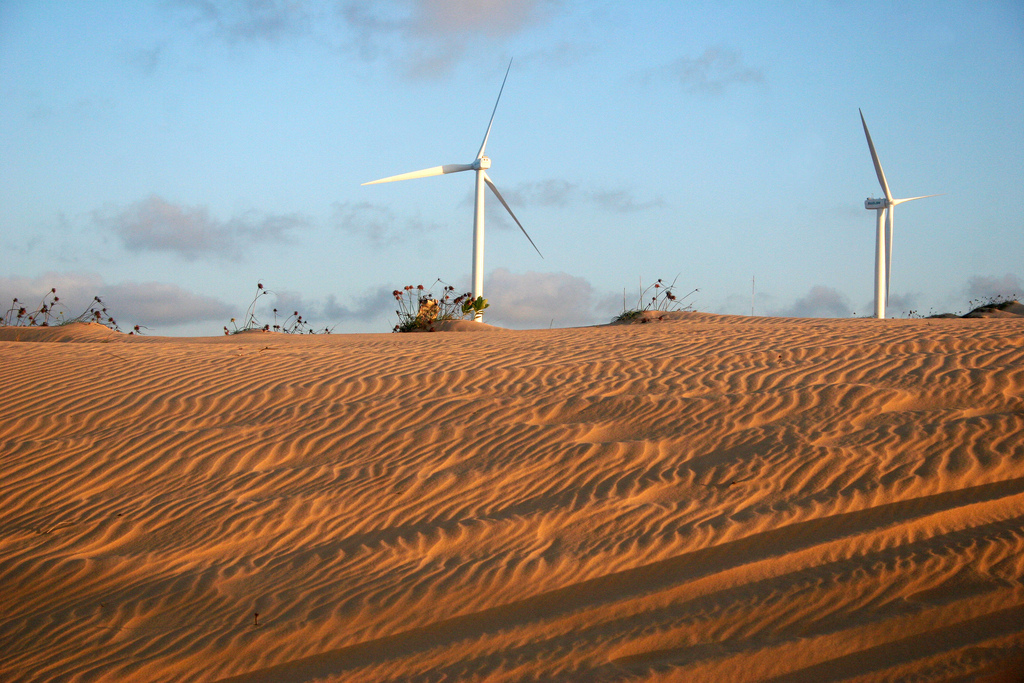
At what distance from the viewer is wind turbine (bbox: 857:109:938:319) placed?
81.4ft

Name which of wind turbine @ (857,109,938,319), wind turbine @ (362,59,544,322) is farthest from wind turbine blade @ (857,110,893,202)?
wind turbine @ (362,59,544,322)

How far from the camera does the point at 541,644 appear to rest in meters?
4.45

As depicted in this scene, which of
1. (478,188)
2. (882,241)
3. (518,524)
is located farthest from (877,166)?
(518,524)

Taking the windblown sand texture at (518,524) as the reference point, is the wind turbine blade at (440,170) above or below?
above

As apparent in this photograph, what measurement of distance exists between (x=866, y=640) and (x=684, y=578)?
1.08m

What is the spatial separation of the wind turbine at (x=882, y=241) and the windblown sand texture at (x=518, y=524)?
16.2 m

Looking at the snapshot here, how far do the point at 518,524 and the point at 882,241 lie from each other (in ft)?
79.6

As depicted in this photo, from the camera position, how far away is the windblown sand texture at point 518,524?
4430 millimetres

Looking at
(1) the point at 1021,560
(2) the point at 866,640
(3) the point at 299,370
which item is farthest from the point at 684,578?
(3) the point at 299,370

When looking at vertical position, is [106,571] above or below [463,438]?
below

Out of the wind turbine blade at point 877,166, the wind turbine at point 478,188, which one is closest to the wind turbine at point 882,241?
the wind turbine blade at point 877,166

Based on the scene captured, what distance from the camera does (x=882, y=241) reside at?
26.2 metres

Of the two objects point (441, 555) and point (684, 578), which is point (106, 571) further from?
point (684, 578)

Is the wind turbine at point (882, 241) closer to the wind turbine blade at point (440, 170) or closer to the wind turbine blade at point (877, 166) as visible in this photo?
the wind turbine blade at point (877, 166)
